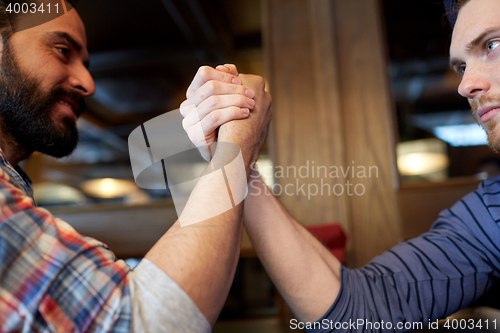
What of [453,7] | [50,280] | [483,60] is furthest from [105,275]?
[453,7]

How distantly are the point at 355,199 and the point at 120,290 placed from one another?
0.99m

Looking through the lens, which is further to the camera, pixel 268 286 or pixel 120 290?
pixel 268 286

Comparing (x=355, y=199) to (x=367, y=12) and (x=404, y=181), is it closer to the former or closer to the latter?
(x=404, y=181)

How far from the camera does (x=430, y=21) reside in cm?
134

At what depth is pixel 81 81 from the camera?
3.21 feet

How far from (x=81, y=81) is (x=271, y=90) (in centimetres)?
66

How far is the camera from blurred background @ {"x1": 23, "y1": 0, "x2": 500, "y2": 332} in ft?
4.15

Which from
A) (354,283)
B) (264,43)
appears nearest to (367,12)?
(264,43)

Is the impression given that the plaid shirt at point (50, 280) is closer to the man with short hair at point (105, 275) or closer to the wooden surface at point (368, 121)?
the man with short hair at point (105, 275)

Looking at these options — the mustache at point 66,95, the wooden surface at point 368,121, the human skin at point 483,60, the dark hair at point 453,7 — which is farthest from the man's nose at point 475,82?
the mustache at point 66,95

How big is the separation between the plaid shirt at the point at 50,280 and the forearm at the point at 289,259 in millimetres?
344

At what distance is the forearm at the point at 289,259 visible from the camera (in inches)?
27.6

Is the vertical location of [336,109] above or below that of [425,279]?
above

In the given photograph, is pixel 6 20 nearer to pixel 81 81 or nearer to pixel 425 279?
pixel 81 81
